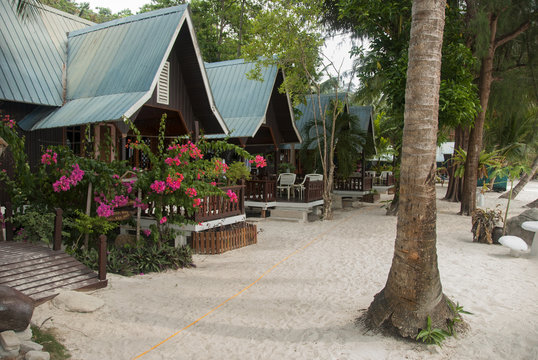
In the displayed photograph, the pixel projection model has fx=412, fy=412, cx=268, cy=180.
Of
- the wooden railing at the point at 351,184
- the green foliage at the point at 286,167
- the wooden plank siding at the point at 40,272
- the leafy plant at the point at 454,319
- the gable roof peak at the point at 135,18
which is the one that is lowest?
the leafy plant at the point at 454,319

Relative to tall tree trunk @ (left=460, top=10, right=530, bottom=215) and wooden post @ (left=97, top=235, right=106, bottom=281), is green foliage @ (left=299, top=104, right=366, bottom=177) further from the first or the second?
wooden post @ (left=97, top=235, right=106, bottom=281)

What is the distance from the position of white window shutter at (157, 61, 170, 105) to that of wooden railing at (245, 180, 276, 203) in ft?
16.4

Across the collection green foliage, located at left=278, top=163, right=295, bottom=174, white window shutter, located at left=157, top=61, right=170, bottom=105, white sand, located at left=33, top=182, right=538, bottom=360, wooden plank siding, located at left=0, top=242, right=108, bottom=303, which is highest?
white window shutter, located at left=157, top=61, right=170, bottom=105

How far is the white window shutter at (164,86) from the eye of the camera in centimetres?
1181

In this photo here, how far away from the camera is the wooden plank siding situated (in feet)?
19.3

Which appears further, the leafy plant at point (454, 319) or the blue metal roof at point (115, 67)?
the blue metal roof at point (115, 67)

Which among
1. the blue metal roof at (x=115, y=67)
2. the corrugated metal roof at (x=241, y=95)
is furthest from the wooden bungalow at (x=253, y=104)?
the blue metal roof at (x=115, y=67)

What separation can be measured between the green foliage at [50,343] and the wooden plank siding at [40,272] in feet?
2.67

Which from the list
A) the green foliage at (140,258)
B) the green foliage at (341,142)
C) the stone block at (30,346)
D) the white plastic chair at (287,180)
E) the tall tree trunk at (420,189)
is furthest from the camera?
the green foliage at (341,142)

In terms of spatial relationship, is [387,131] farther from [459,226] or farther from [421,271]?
[421,271]

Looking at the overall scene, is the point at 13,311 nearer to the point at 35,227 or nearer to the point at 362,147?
the point at 35,227

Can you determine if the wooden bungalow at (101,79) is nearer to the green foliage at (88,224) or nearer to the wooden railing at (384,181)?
the green foliage at (88,224)

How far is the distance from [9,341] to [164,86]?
8.82 m

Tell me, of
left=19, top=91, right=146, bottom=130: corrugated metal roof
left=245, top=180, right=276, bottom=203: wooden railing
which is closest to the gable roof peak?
left=19, top=91, right=146, bottom=130: corrugated metal roof
